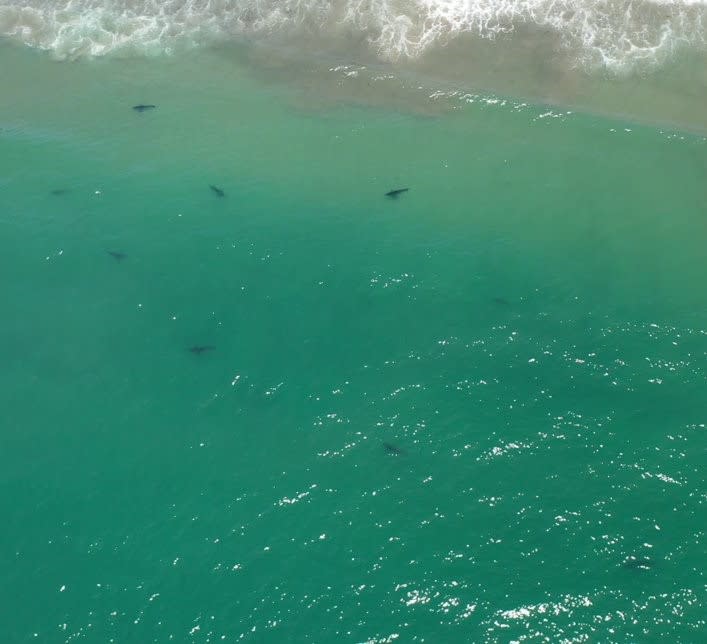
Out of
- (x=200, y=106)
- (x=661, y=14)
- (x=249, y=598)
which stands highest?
(x=661, y=14)

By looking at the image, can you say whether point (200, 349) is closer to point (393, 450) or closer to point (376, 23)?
point (393, 450)

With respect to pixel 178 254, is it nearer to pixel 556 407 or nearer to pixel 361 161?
pixel 361 161

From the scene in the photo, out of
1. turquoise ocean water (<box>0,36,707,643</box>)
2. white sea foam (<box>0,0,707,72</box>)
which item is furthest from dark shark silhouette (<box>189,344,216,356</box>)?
white sea foam (<box>0,0,707,72</box>)

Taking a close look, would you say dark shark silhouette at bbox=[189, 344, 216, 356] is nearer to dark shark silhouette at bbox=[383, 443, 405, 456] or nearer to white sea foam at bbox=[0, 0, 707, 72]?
dark shark silhouette at bbox=[383, 443, 405, 456]

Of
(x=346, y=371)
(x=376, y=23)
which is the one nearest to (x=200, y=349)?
(x=346, y=371)

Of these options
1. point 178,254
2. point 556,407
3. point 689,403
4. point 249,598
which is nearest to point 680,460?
point 689,403
